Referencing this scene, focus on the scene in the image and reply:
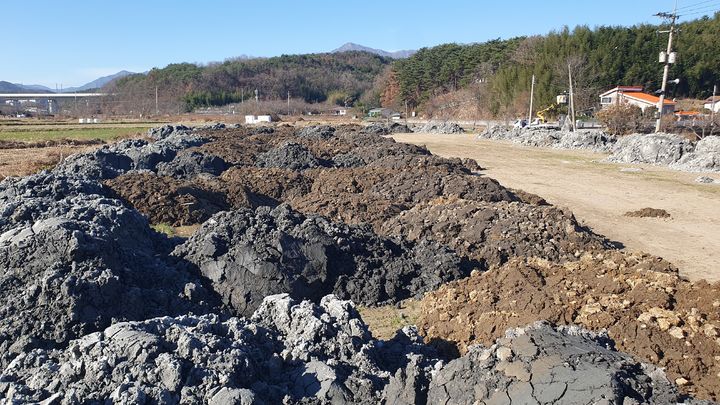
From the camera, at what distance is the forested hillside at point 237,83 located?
11038cm

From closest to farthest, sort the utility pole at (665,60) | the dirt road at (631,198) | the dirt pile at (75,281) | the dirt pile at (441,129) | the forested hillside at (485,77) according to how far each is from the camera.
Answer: the dirt pile at (75,281)
the dirt road at (631,198)
the utility pole at (665,60)
the dirt pile at (441,129)
the forested hillside at (485,77)

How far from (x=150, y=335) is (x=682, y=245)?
406 inches

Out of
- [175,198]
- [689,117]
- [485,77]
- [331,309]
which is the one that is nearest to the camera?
[331,309]

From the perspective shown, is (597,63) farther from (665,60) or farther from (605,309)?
(605,309)

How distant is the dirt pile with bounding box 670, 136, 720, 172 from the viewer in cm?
2122

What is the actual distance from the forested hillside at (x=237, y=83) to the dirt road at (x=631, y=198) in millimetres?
88229

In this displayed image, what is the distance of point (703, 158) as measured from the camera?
21641 mm

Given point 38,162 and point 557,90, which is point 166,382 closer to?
point 38,162

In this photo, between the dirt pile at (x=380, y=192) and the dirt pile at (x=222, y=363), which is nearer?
the dirt pile at (x=222, y=363)

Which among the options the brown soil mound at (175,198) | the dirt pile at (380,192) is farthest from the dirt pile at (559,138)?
the brown soil mound at (175,198)

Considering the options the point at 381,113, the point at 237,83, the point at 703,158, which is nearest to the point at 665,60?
the point at 703,158

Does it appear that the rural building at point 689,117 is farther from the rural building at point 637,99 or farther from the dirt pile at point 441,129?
the dirt pile at point 441,129

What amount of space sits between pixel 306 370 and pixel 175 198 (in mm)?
8618

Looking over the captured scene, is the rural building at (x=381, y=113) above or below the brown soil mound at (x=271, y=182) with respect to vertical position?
above
